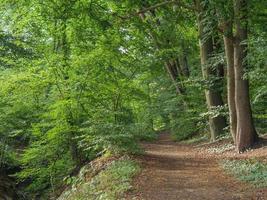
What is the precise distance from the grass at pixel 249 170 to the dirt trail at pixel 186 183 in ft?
0.79

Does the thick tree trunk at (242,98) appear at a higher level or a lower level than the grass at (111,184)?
higher

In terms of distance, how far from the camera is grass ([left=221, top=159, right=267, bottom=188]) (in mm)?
9172

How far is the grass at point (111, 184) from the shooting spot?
845 cm

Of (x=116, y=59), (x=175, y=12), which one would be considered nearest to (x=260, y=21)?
(x=175, y=12)

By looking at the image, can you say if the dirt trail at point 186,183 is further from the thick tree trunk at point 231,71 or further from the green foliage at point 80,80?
the thick tree trunk at point 231,71

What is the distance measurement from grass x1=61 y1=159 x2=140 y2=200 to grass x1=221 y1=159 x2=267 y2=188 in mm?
2674

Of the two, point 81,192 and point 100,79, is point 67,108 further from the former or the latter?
point 81,192

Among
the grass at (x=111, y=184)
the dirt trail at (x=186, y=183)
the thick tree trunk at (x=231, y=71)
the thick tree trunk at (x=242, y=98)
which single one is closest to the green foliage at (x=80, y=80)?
the thick tree trunk at (x=242, y=98)

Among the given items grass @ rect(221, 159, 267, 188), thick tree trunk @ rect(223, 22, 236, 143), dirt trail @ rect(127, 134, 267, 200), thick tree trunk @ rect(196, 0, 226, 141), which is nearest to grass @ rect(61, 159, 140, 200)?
dirt trail @ rect(127, 134, 267, 200)

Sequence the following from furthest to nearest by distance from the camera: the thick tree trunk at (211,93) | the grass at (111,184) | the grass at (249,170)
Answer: the thick tree trunk at (211,93)
the grass at (249,170)
the grass at (111,184)

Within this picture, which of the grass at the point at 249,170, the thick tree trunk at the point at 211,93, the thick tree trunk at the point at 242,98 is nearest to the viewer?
the grass at the point at 249,170

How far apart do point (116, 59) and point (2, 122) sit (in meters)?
6.13

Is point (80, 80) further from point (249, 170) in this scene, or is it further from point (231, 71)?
point (249, 170)

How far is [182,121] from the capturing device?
2355 centimetres
